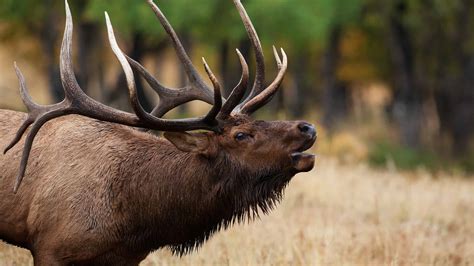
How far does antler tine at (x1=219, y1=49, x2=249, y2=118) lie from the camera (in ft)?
20.3

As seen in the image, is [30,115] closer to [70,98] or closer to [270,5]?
[70,98]

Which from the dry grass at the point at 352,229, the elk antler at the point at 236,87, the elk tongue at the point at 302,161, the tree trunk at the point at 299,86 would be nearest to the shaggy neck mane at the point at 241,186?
the elk tongue at the point at 302,161

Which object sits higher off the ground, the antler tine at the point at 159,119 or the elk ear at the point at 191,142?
the antler tine at the point at 159,119

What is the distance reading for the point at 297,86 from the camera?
35156 mm

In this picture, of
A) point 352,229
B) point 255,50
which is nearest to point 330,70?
point 352,229

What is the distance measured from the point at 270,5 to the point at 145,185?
48.1ft

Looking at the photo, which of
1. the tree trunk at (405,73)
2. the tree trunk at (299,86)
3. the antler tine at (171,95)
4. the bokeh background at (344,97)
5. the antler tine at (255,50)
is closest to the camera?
the antler tine at (255,50)

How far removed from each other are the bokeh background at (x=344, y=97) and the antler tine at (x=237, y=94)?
1.77 metres

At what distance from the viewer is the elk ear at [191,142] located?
631cm

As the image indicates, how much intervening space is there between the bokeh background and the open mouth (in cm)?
174

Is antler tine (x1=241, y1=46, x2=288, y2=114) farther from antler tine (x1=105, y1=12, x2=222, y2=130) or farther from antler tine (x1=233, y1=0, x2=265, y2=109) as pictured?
antler tine (x1=105, y1=12, x2=222, y2=130)

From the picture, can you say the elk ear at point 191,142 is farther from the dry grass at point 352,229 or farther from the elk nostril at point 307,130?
the dry grass at point 352,229

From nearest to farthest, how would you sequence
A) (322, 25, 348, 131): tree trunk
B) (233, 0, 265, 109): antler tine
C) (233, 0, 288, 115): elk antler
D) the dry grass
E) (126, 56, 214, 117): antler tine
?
(233, 0, 288, 115): elk antler
(233, 0, 265, 109): antler tine
(126, 56, 214, 117): antler tine
the dry grass
(322, 25, 348, 131): tree trunk

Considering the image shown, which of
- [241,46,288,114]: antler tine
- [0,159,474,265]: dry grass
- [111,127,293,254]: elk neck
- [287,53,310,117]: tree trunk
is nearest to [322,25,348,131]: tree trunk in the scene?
[287,53,310,117]: tree trunk
